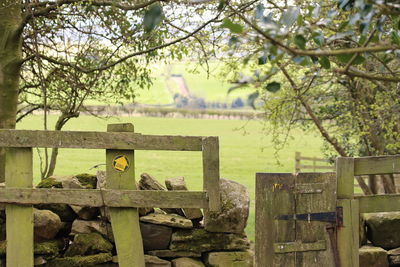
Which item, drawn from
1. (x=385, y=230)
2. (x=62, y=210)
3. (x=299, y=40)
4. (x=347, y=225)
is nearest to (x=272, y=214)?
(x=347, y=225)

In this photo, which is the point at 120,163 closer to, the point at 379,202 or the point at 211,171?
the point at 211,171

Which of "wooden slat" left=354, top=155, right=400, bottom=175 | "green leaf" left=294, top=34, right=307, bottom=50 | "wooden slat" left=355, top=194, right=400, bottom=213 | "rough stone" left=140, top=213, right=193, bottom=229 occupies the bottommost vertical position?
"rough stone" left=140, top=213, right=193, bottom=229

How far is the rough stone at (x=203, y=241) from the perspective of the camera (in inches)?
262

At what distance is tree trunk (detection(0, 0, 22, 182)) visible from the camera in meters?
8.38

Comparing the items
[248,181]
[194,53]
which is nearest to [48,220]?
[194,53]

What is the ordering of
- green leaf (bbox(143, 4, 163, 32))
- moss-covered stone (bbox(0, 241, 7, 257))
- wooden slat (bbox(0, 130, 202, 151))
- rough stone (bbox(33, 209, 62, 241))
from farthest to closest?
rough stone (bbox(33, 209, 62, 241)), moss-covered stone (bbox(0, 241, 7, 257)), wooden slat (bbox(0, 130, 202, 151)), green leaf (bbox(143, 4, 163, 32))

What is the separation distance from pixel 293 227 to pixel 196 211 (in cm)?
116

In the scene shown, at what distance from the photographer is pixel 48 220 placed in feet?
21.4

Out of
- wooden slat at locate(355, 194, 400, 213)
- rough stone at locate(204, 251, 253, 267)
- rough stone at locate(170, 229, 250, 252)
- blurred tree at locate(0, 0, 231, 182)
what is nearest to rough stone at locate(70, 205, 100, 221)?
rough stone at locate(170, 229, 250, 252)

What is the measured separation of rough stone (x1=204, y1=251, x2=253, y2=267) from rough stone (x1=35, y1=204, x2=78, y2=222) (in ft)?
5.00

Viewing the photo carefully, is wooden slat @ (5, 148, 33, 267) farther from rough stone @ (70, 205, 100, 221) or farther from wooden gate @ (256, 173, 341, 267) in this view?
wooden gate @ (256, 173, 341, 267)

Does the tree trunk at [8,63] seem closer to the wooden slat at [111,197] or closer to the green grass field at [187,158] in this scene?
the wooden slat at [111,197]

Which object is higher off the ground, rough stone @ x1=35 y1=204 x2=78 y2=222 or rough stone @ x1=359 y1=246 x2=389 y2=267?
rough stone @ x1=35 y1=204 x2=78 y2=222

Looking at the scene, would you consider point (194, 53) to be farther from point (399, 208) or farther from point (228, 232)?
point (399, 208)
